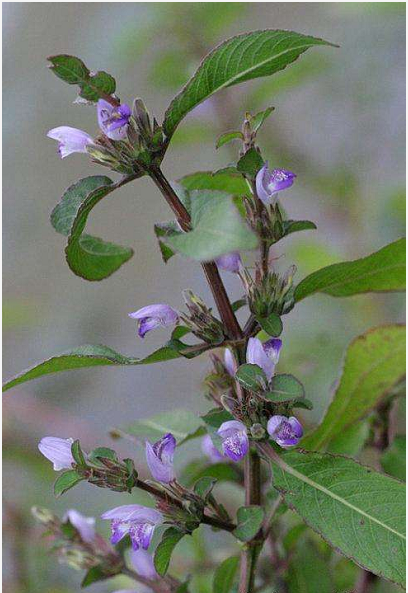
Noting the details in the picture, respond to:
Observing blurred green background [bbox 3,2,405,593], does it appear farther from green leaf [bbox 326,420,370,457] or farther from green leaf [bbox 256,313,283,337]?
green leaf [bbox 256,313,283,337]

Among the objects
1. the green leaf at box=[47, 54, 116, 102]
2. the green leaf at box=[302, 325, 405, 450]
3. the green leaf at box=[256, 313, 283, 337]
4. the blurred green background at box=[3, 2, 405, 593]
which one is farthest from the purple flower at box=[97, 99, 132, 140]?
the blurred green background at box=[3, 2, 405, 593]

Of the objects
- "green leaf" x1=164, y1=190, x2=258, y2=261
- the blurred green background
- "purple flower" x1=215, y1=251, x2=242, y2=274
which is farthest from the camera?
the blurred green background

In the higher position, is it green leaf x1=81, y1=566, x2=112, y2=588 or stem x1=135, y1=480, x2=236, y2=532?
stem x1=135, y1=480, x2=236, y2=532

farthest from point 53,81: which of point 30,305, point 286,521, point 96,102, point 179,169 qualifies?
point 96,102

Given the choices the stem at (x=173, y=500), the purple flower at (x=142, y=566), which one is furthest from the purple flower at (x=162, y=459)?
the purple flower at (x=142, y=566)

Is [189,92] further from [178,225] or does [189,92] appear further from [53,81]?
[53,81]

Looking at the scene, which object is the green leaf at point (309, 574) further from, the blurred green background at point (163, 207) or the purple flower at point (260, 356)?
the purple flower at point (260, 356)

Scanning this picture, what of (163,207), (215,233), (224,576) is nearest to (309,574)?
(224,576)
